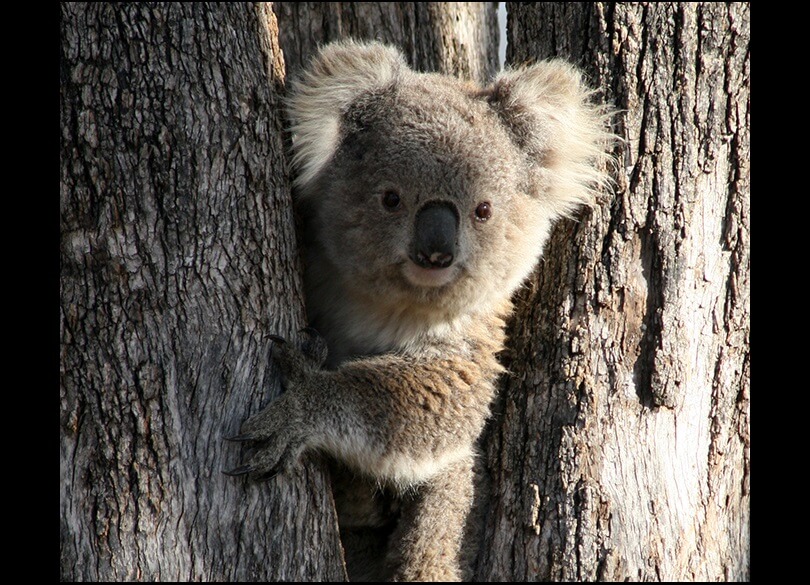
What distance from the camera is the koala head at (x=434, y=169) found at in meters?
2.91

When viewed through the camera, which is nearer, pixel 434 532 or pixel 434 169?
pixel 434 169

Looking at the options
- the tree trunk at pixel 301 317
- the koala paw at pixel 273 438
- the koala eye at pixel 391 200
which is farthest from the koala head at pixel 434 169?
the koala paw at pixel 273 438

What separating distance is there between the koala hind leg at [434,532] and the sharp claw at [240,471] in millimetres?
1098

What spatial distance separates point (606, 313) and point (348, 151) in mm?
1207

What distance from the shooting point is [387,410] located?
2990 millimetres

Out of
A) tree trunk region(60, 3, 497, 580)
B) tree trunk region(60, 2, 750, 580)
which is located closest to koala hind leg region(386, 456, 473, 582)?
tree trunk region(60, 2, 750, 580)

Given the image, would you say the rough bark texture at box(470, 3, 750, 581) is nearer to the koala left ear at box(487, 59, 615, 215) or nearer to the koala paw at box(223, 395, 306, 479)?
the koala left ear at box(487, 59, 615, 215)

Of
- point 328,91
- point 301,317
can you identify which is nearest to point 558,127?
point 328,91

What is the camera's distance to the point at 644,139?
2895 millimetres

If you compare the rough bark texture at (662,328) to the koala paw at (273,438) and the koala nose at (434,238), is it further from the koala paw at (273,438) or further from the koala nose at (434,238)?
the koala paw at (273,438)

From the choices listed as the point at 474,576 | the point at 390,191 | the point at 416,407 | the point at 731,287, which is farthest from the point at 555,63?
the point at 474,576

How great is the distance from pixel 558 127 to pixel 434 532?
5.98 feet

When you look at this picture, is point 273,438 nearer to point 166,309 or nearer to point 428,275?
point 166,309

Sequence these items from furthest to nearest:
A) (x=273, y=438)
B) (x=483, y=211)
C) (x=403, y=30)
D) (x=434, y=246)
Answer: (x=403, y=30) → (x=483, y=211) → (x=434, y=246) → (x=273, y=438)
